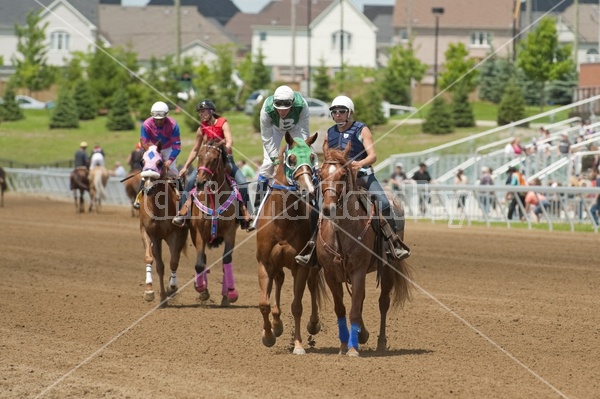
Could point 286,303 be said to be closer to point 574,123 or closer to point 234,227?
point 234,227

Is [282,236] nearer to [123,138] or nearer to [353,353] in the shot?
[353,353]

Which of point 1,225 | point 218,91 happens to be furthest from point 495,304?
point 218,91

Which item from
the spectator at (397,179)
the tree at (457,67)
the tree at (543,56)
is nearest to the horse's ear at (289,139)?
the spectator at (397,179)

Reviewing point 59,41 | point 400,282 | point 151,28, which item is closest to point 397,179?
point 400,282

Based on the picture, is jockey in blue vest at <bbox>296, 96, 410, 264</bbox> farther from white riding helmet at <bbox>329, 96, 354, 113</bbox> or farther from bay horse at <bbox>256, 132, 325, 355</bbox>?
bay horse at <bbox>256, 132, 325, 355</bbox>

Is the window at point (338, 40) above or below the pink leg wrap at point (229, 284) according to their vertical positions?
above

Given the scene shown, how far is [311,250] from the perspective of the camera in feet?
35.3

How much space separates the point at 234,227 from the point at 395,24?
79086 mm

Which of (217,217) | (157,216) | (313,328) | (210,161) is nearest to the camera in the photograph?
(313,328)

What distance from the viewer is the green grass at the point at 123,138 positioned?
162ft

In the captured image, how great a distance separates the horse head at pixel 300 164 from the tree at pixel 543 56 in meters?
45.7

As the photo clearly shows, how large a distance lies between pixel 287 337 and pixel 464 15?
72.0 m

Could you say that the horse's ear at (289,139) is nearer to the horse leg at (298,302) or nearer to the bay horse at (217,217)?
the horse leg at (298,302)

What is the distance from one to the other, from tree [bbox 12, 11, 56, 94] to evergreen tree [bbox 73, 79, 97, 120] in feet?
25.2
